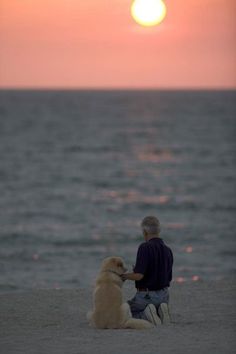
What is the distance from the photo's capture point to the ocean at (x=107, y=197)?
→ 99.0 feet

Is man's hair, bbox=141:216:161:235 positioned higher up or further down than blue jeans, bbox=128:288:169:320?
higher up

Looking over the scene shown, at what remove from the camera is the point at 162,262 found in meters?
10.6

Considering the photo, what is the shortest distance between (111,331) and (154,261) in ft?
2.56

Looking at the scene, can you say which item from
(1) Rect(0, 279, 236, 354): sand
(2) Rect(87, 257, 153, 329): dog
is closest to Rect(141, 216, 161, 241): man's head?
(2) Rect(87, 257, 153, 329): dog

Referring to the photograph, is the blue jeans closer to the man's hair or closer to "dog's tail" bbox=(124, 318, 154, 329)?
"dog's tail" bbox=(124, 318, 154, 329)

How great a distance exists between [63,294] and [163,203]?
3373 cm

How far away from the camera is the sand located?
964cm

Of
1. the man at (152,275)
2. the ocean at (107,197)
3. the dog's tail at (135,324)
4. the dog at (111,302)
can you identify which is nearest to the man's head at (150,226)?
the man at (152,275)

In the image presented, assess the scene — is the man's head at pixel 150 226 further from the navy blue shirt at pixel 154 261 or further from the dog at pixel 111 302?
the dog at pixel 111 302

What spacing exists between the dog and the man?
0.13m

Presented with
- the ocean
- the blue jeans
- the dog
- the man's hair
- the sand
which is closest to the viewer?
the sand

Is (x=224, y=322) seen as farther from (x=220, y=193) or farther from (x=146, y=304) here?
(x=220, y=193)

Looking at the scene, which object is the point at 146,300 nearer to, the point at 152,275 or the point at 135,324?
the point at 152,275

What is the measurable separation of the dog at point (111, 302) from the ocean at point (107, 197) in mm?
11828
